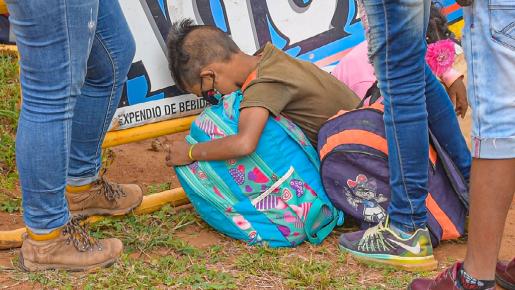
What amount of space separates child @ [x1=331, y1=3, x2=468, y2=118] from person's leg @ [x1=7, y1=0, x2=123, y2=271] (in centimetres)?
164

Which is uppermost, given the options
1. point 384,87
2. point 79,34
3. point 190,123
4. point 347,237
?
point 79,34

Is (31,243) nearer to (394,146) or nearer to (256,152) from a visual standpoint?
(256,152)

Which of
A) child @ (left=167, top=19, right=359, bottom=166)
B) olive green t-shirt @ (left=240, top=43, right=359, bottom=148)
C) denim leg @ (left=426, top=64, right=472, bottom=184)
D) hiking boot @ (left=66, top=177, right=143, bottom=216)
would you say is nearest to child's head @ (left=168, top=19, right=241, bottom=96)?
child @ (left=167, top=19, right=359, bottom=166)

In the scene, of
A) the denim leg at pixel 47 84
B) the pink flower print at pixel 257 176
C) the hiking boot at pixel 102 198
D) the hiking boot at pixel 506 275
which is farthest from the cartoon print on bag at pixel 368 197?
the denim leg at pixel 47 84

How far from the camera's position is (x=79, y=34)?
2.53 m

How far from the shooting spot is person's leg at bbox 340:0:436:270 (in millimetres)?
2637

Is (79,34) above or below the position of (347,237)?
above

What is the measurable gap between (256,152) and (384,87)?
2.26 ft

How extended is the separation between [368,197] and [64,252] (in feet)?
3.93

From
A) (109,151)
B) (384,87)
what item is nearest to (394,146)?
(384,87)

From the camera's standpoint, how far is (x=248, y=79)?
3.45 meters

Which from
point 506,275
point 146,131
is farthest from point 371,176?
point 146,131

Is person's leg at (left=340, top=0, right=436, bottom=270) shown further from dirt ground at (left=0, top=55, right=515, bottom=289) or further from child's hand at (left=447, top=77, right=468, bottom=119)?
child's hand at (left=447, top=77, right=468, bottom=119)

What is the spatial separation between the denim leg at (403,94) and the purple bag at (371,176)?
0.18m
